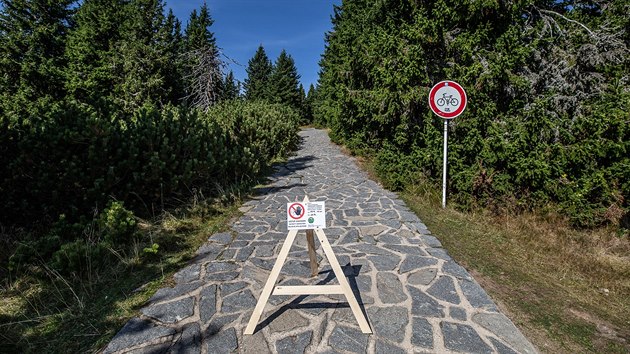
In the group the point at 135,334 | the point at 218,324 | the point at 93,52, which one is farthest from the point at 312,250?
the point at 93,52

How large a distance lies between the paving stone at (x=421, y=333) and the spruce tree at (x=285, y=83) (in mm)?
37106

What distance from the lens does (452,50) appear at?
730 cm

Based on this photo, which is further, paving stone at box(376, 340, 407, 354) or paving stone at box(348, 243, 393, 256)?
paving stone at box(348, 243, 393, 256)

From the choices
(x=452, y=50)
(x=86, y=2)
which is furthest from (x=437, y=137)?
(x=86, y=2)

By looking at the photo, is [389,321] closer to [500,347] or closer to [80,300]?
[500,347]

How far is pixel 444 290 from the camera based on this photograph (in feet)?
11.6

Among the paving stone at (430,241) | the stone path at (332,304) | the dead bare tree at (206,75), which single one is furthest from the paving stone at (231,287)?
the dead bare tree at (206,75)

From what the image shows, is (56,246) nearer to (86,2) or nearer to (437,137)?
(437,137)

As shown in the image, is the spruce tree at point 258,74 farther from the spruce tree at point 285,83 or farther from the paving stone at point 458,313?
the paving stone at point 458,313

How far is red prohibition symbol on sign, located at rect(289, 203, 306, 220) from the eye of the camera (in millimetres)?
2924

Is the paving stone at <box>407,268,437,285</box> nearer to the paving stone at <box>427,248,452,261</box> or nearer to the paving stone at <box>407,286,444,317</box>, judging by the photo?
the paving stone at <box>407,286,444,317</box>

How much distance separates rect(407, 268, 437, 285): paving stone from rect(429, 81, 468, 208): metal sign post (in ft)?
11.0

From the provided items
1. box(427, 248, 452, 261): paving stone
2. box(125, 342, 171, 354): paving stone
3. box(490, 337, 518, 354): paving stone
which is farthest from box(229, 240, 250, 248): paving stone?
box(490, 337, 518, 354): paving stone

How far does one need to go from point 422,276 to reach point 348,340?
63.1 inches
